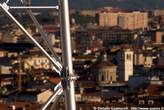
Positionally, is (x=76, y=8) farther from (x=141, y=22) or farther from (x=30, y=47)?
(x=30, y=47)

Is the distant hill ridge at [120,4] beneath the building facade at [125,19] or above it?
above

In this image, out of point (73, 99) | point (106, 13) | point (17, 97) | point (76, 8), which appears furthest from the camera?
point (76, 8)

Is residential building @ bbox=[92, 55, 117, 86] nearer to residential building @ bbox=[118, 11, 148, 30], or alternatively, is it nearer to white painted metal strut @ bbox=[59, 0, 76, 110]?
white painted metal strut @ bbox=[59, 0, 76, 110]

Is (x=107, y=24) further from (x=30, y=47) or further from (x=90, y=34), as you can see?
(x=30, y=47)

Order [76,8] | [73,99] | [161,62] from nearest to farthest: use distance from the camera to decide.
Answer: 1. [73,99]
2. [161,62]
3. [76,8]

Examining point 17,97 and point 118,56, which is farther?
point 118,56

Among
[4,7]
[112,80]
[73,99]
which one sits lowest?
[112,80]

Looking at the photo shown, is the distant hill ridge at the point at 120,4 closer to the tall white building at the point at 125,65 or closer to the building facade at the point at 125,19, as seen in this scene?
the building facade at the point at 125,19

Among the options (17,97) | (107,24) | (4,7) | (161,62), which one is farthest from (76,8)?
(4,7)

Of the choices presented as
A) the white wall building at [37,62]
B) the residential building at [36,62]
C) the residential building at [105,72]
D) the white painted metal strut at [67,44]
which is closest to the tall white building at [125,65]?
the residential building at [105,72]

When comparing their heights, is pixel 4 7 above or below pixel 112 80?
above

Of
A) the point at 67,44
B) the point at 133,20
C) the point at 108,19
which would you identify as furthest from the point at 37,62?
the point at 67,44
